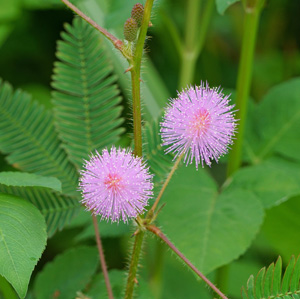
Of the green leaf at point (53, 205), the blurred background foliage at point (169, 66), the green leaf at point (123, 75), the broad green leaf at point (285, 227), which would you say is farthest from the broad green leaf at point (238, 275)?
the green leaf at point (53, 205)

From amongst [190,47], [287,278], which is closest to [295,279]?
[287,278]

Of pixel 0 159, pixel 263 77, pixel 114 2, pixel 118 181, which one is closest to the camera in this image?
pixel 118 181

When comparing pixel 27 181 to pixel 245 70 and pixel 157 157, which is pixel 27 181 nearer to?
pixel 157 157

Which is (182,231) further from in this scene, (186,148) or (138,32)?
(138,32)

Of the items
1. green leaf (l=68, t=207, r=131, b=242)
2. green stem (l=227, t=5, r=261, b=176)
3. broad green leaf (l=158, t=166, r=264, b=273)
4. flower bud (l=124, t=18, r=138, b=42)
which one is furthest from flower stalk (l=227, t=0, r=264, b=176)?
flower bud (l=124, t=18, r=138, b=42)

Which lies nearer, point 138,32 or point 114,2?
point 138,32

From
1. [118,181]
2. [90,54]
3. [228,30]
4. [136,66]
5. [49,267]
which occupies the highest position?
[228,30]

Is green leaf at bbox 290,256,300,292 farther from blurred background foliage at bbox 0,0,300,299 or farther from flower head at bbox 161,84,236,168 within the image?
blurred background foliage at bbox 0,0,300,299

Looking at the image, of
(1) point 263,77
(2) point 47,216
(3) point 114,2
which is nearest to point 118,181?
(2) point 47,216
